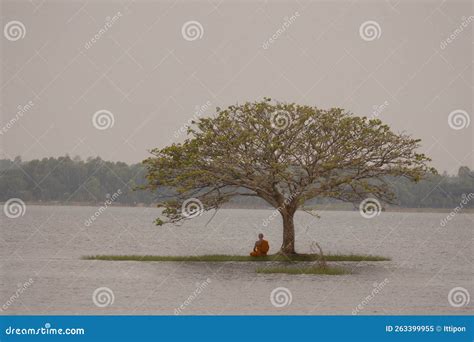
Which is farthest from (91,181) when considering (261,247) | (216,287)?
(216,287)

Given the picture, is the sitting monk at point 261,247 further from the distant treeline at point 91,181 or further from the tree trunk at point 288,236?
the distant treeline at point 91,181

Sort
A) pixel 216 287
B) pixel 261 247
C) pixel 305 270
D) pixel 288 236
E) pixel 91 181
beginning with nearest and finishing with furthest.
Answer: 1. pixel 216 287
2. pixel 305 270
3. pixel 288 236
4. pixel 261 247
5. pixel 91 181

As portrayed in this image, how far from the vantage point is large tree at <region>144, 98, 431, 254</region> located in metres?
43.8

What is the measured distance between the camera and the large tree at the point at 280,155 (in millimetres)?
43781

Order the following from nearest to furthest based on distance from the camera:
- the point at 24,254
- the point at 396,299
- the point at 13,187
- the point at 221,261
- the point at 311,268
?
the point at 396,299 → the point at 311,268 → the point at 221,261 → the point at 24,254 → the point at 13,187

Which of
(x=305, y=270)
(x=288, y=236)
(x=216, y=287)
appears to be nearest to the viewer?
(x=216, y=287)

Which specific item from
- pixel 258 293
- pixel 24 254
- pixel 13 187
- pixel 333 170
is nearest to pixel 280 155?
pixel 333 170

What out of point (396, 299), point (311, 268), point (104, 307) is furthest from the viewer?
point (311, 268)

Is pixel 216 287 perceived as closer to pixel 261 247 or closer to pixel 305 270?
pixel 305 270

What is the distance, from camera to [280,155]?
145 ft

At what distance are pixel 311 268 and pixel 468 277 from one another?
9.11 meters

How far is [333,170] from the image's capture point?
1785 inches

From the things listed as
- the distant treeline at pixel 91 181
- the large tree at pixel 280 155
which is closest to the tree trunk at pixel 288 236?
the large tree at pixel 280 155

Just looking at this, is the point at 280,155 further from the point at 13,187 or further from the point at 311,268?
the point at 13,187
